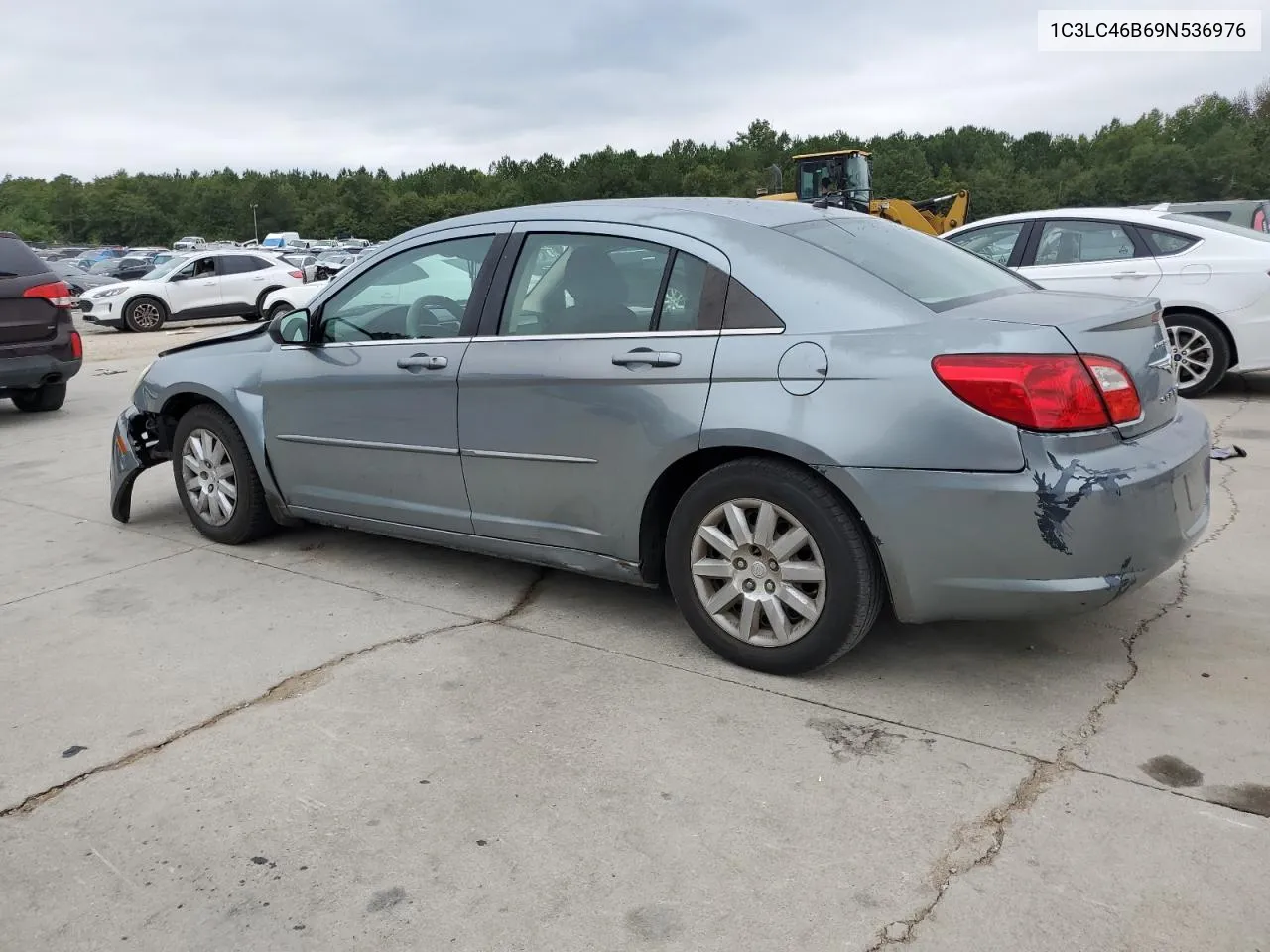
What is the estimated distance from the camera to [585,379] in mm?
3826

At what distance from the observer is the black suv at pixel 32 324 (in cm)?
923

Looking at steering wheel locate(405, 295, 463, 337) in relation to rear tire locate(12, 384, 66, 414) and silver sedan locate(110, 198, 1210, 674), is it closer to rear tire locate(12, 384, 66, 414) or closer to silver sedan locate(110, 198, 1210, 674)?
silver sedan locate(110, 198, 1210, 674)

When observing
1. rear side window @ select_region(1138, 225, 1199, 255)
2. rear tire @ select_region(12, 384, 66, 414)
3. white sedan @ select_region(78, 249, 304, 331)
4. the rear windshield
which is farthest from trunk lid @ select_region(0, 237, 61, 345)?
white sedan @ select_region(78, 249, 304, 331)

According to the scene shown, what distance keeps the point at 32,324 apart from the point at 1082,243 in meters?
9.15

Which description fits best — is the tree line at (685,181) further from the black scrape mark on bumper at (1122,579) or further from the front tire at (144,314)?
the black scrape mark on bumper at (1122,579)

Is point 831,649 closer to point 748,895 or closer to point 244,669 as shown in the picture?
point 748,895

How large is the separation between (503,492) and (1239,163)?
7875 cm

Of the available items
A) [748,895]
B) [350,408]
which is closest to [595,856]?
[748,895]

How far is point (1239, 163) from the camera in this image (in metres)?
68.9

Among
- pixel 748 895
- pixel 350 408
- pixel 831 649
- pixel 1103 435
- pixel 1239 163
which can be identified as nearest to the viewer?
pixel 748 895

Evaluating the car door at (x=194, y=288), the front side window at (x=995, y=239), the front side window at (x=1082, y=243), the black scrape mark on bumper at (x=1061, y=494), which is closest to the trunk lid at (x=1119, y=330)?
the black scrape mark on bumper at (x=1061, y=494)

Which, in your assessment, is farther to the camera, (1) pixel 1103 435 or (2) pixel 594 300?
(2) pixel 594 300

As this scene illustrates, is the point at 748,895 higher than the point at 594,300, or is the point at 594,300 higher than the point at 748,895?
the point at 594,300

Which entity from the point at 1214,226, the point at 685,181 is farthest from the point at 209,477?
the point at 685,181
